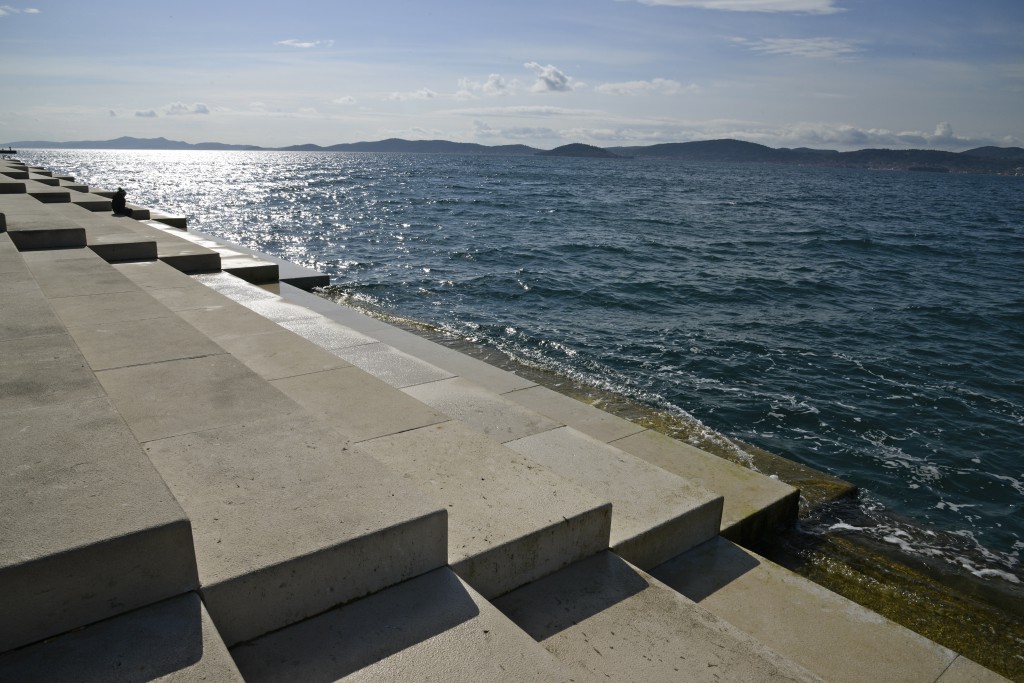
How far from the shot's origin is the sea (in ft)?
24.6

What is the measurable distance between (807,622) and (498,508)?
191 centimetres

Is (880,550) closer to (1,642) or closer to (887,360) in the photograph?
(1,642)

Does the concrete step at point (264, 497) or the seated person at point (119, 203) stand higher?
the seated person at point (119, 203)

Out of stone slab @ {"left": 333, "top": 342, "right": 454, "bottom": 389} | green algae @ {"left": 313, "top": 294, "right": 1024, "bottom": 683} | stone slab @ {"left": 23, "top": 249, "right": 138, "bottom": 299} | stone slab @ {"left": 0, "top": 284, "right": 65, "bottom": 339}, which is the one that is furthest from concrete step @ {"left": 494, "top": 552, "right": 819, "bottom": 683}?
stone slab @ {"left": 23, "top": 249, "right": 138, "bottom": 299}

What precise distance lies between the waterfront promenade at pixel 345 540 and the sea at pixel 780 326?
7.64 ft

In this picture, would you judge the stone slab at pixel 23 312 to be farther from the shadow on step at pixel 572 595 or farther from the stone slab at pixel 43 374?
the shadow on step at pixel 572 595

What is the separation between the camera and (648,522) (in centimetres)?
375

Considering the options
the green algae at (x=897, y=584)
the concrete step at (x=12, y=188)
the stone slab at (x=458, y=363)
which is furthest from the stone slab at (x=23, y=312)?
the concrete step at (x=12, y=188)

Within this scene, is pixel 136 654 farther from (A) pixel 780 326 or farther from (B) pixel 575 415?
(A) pixel 780 326

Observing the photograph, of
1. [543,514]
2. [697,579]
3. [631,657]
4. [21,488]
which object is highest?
[21,488]

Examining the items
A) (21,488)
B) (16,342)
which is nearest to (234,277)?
(16,342)

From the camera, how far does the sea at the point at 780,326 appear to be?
7500mm

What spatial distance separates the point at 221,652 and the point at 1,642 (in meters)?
0.64

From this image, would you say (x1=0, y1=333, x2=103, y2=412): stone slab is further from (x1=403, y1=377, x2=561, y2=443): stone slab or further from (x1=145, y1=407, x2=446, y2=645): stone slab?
(x1=403, y1=377, x2=561, y2=443): stone slab
